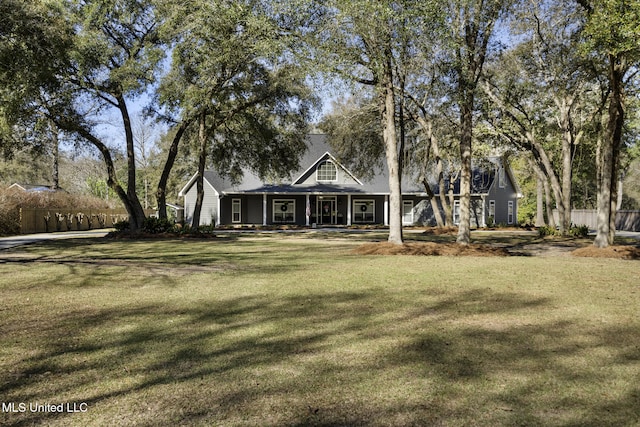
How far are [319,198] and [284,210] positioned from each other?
2.82 metres

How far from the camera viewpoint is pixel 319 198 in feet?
121

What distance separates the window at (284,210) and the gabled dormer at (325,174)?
2078 mm

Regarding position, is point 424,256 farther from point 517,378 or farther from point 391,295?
point 517,378

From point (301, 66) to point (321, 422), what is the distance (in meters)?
12.8

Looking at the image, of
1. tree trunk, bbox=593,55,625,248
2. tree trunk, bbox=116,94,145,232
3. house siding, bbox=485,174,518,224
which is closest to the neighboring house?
house siding, bbox=485,174,518,224

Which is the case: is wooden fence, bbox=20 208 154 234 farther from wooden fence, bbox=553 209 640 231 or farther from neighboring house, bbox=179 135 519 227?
wooden fence, bbox=553 209 640 231

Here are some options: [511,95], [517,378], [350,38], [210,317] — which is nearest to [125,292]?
[210,317]

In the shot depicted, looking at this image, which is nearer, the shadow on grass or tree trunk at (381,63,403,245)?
the shadow on grass

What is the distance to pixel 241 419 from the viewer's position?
132 inches

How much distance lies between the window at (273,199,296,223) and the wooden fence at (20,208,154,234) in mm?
12689

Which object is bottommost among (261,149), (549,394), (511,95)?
(549,394)

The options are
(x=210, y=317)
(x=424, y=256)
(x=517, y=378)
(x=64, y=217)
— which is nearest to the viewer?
(x=517, y=378)

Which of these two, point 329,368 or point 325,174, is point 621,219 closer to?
point 325,174

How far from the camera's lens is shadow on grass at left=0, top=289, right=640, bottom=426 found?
3.45 m
